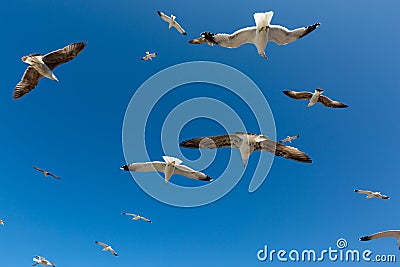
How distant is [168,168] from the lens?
15.3 metres

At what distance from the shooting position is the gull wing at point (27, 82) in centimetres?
1424

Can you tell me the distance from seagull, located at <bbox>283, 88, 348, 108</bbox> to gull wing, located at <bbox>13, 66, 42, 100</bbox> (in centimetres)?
905

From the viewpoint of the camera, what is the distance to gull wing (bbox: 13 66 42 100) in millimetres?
14242

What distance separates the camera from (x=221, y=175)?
18234mm

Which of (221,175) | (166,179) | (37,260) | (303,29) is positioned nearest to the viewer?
(303,29)

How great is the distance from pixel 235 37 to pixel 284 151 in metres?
3.72

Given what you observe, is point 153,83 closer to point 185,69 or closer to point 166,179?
point 185,69

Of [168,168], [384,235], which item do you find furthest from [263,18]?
[384,235]

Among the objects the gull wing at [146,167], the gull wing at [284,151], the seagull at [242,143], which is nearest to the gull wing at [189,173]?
the gull wing at [146,167]

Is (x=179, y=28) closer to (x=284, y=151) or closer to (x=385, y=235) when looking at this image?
(x=284, y=151)

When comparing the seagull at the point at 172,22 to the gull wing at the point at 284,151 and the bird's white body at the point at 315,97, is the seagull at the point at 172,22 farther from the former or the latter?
the gull wing at the point at 284,151

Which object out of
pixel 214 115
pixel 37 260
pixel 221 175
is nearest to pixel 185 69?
pixel 214 115

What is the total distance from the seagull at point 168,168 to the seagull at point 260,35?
14.7 ft

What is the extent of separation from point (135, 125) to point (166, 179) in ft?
10.1
